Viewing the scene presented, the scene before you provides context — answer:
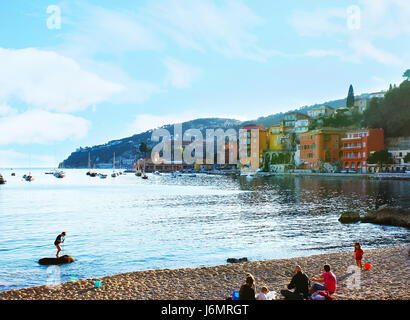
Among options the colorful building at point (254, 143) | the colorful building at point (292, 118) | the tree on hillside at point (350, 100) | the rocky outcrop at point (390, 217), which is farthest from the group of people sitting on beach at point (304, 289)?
the colorful building at point (254, 143)

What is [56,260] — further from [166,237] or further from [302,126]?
[302,126]

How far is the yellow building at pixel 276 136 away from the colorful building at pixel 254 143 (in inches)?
171

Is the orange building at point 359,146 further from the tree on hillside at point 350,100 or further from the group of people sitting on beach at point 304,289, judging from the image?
the group of people sitting on beach at point 304,289

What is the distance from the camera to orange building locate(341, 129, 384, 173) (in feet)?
339

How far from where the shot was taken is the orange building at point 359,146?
103 metres

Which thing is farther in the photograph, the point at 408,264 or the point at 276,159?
the point at 276,159

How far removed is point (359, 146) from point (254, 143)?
184 ft

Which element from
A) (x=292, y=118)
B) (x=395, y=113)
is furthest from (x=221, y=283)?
(x=292, y=118)

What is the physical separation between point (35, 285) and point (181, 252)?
789cm

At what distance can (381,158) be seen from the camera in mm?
99062
